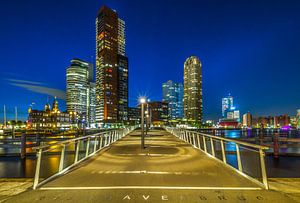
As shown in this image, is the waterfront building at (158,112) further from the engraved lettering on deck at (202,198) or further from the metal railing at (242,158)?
the engraved lettering on deck at (202,198)

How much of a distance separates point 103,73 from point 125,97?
30.7 m

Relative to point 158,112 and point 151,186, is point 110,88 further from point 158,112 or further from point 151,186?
point 151,186

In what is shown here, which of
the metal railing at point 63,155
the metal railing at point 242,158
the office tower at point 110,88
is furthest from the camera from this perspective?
the office tower at point 110,88

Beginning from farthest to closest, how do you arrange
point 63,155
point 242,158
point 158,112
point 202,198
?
point 158,112 → point 242,158 → point 63,155 → point 202,198

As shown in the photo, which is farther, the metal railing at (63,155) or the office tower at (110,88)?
the office tower at (110,88)

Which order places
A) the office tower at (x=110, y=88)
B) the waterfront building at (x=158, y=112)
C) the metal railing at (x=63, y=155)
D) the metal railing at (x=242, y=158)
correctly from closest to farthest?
the metal railing at (x=242, y=158)
the metal railing at (x=63, y=155)
the waterfront building at (x=158, y=112)
the office tower at (x=110, y=88)

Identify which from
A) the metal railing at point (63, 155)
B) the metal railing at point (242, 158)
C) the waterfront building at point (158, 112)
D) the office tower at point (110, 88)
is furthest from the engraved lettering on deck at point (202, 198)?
the office tower at point (110, 88)

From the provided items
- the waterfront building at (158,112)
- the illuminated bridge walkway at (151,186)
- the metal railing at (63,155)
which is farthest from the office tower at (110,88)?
the illuminated bridge walkway at (151,186)

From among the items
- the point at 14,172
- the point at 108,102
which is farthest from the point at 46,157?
the point at 108,102

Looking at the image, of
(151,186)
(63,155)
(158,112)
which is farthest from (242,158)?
(158,112)

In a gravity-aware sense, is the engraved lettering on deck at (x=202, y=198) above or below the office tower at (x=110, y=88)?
below

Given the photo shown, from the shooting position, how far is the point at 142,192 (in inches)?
181

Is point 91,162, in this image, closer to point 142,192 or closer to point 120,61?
point 142,192

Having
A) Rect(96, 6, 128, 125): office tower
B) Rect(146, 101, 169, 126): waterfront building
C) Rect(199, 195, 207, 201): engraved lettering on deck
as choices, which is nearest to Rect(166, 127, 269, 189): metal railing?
Rect(199, 195, 207, 201): engraved lettering on deck
